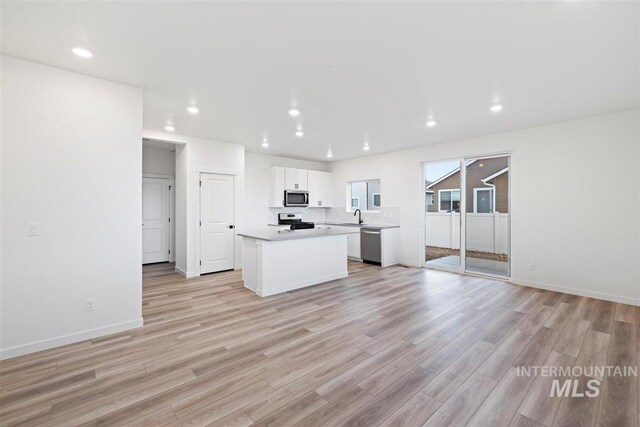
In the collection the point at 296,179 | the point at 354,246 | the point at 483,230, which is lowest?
the point at 354,246

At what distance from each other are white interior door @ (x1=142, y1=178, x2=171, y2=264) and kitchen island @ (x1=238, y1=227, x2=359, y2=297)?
3310 millimetres

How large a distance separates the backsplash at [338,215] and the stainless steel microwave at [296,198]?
0.39 meters

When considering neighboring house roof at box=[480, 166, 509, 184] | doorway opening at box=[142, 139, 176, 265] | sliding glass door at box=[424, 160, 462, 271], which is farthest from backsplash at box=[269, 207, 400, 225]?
doorway opening at box=[142, 139, 176, 265]

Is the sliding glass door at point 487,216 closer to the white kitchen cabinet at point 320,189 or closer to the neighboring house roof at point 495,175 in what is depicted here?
the neighboring house roof at point 495,175

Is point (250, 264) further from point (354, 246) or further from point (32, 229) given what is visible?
point (354, 246)

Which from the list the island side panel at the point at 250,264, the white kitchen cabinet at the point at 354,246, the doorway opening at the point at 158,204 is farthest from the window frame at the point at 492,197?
the doorway opening at the point at 158,204

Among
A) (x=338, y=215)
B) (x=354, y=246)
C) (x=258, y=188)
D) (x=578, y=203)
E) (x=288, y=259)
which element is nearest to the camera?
(x=578, y=203)

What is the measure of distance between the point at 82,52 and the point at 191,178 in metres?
2.95

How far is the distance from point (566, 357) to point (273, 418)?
2617 mm

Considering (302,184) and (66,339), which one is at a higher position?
(302,184)

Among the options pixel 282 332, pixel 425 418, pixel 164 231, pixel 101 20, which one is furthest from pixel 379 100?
pixel 164 231

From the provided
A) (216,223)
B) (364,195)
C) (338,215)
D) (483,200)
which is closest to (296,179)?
(338,215)

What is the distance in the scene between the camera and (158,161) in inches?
254

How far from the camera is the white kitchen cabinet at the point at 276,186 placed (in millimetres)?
6797
